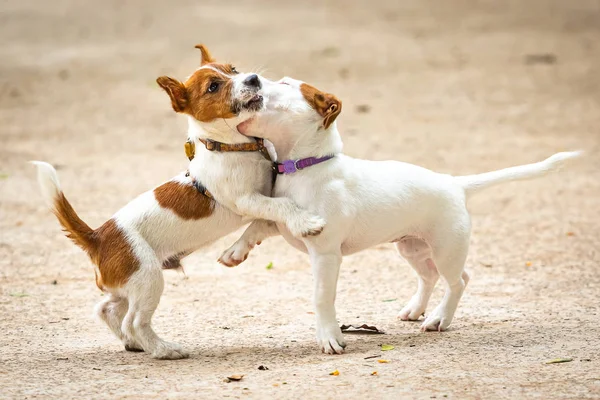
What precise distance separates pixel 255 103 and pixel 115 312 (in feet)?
4.37

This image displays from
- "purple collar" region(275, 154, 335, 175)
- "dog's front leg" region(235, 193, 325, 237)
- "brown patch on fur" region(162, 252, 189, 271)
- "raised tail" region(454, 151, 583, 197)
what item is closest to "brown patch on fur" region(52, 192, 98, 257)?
"brown patch on fur" region(162, 252, 189, 271)

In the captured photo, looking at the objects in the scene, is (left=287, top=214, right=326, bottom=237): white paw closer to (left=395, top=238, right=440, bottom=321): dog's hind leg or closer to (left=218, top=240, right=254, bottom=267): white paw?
(left=218, top=240, right=254, bottom=267): white paw

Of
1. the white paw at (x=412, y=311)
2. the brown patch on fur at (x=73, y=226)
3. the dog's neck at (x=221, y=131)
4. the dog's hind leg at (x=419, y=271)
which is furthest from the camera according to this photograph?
the white paw at (x=412, y=311)

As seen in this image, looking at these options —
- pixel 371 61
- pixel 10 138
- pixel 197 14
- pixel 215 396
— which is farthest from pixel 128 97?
pixel 215 396

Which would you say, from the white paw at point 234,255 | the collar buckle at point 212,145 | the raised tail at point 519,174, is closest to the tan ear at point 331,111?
the collar buckle at point 212,145

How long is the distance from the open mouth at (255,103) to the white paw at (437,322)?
60.5 inches

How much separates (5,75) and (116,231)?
33.2ft

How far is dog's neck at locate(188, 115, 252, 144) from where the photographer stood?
511 centimetres

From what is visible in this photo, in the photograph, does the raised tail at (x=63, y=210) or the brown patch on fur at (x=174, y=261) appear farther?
the brown patch on fur at (x=174, y=261)

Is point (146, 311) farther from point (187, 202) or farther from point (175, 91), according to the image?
point (175, 91)

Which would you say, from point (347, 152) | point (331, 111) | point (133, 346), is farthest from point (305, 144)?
point (347, 152)

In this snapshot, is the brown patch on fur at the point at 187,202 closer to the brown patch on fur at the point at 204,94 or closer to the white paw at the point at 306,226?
the brown patch on fur at the point at 204,94

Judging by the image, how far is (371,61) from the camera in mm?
14734

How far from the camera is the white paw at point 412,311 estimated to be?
5.81 metres
